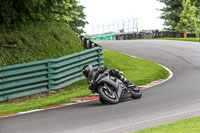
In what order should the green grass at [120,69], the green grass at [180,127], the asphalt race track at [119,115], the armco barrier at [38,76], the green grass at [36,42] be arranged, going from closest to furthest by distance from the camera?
the green grass at [180,127] < the asphalt race track at [119,115] < the green grass at [120,69] < the armco barrier at [38,76] < the green grass at [36,42]

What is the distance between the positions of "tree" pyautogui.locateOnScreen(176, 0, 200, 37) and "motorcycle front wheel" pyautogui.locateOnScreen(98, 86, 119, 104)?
5462cm

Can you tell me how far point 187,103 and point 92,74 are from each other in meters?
2.47

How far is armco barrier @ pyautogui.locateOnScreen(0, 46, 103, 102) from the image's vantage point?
1278 centimetres

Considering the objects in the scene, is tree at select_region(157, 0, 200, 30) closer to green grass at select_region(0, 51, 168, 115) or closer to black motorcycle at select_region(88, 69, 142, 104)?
green grass at select_region(0, 51, 168, 115)

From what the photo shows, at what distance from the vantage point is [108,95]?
30.8 feet

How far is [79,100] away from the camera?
1123cm

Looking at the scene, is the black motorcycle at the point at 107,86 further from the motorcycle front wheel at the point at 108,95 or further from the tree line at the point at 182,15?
the tree line at the point at 182,15

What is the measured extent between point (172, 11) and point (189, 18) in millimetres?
4130

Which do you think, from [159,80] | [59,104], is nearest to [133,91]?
[59,104]

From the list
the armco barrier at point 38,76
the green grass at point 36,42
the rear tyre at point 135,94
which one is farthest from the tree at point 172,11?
the rear tyre at point 135,94

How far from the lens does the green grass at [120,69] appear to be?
1109cm

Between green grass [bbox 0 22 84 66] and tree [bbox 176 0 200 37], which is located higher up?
tree [bbox 176 0 200 37]

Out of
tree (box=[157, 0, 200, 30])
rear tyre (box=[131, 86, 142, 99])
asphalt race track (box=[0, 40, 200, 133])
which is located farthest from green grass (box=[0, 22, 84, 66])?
tree (box=[157, 0, 200, 30])

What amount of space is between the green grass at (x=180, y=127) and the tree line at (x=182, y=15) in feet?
186
